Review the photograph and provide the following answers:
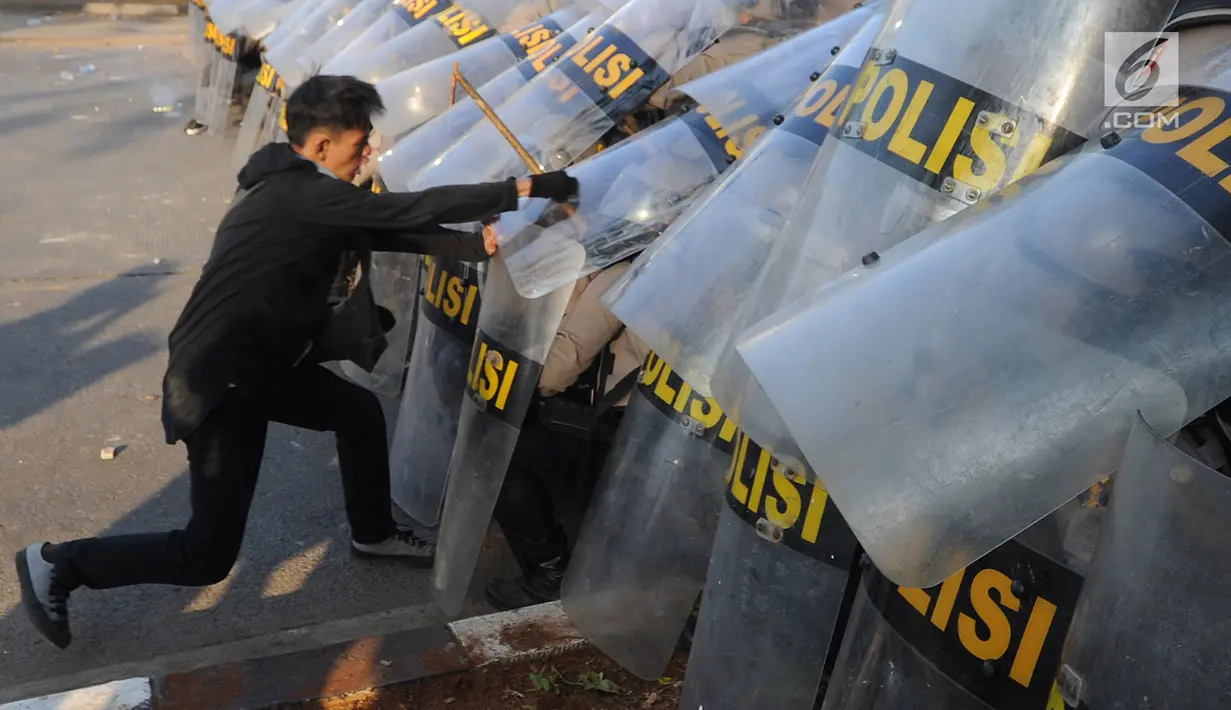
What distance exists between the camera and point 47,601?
3297 mm

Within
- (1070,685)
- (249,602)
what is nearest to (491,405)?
(249,602)

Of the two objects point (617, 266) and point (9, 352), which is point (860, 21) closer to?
point (617, 266)

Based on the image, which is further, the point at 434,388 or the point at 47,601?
the point at 434,388

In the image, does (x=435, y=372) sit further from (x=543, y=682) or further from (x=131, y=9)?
(x=131, y=9)

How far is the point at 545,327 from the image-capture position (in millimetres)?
3307

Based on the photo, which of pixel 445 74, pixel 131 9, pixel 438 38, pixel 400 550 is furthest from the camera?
pixel 131 9

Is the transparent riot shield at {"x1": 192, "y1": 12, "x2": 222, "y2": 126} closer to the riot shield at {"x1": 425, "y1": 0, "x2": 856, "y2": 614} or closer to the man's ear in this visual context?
the riot shield at {"x1": 425, "y1": 0, "x2": 856, "y2": 614}

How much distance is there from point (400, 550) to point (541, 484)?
580 mm

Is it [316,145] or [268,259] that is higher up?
[316,145]

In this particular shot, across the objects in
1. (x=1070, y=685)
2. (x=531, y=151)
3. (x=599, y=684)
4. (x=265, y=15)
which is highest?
(x=1070, y=685)

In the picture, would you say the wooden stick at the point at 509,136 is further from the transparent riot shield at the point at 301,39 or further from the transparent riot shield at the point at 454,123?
the transparent riot shield at the point at 301,39

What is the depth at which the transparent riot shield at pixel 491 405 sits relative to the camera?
10.9 feet

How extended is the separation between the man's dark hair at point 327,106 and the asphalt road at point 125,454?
1.45m

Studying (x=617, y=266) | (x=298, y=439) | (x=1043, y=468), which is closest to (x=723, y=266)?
(x=617, y=266)
